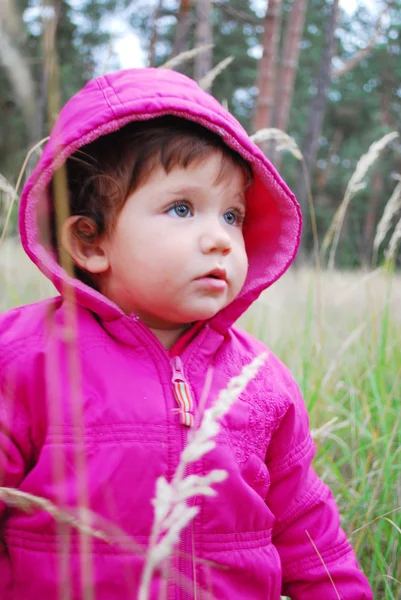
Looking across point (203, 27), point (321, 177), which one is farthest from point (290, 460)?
point (321, 177)

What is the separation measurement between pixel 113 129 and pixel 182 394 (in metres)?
0.52

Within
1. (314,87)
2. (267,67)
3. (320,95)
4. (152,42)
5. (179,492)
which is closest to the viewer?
(179,492)

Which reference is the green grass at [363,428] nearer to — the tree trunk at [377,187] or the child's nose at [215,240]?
the child's nose at [215,240]

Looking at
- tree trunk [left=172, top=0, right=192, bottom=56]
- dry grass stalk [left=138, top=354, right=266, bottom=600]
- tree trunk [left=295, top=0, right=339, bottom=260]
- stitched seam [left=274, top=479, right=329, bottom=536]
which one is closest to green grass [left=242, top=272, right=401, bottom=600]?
stitched seam [left=274, top=479, right=329, bottom=536]

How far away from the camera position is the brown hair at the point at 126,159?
1291 mm

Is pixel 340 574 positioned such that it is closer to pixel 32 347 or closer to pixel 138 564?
pixel 138 564

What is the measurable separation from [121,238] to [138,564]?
598mm

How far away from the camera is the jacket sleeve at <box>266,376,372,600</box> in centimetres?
141

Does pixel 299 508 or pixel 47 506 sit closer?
pixel 47 506

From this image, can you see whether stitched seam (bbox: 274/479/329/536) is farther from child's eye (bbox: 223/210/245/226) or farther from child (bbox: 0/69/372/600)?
child's eye (bbox: 223/210/245/226)

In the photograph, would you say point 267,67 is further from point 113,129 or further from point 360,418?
point 113,129

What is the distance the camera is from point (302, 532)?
1.44 metres

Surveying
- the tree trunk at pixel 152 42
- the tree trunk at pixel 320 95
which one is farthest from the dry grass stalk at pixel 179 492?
the tree trunk at pixel 320 95

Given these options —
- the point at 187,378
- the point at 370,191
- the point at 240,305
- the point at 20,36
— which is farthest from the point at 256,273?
the point at 370,191
